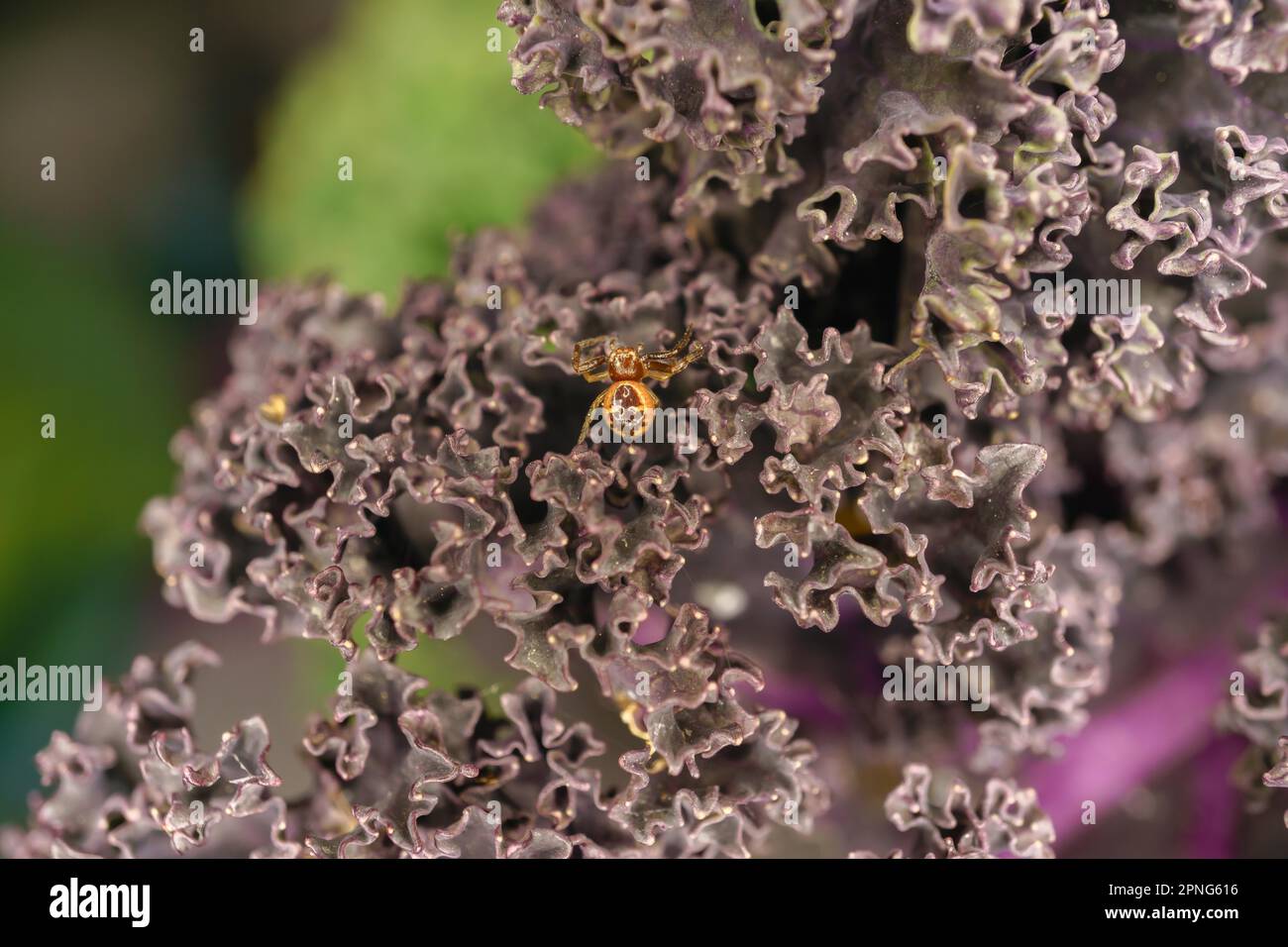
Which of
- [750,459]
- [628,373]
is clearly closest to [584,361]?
[628,373]

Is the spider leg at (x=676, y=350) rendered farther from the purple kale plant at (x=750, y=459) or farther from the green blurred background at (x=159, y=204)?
the green blurred background at (x=159, y=204)

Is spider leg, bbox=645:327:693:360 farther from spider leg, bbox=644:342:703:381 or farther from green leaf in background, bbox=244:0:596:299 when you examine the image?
green leaf in background, bbox=244:0:596:299

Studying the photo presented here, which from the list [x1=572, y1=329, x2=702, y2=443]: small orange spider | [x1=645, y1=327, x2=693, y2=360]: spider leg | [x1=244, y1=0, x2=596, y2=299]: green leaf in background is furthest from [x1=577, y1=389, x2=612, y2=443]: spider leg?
[x1=244, y1=0, x2=596, y2=299]: green leaf in background

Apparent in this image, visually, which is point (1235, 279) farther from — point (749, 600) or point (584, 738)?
point (584, 738)

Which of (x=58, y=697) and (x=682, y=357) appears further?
(x=58, y=697)

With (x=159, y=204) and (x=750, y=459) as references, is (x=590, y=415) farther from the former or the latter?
(x=159, y=204)

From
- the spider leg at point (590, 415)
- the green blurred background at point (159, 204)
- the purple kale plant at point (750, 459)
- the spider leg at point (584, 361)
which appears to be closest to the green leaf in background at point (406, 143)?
the green blurred background at point (159, 204)
